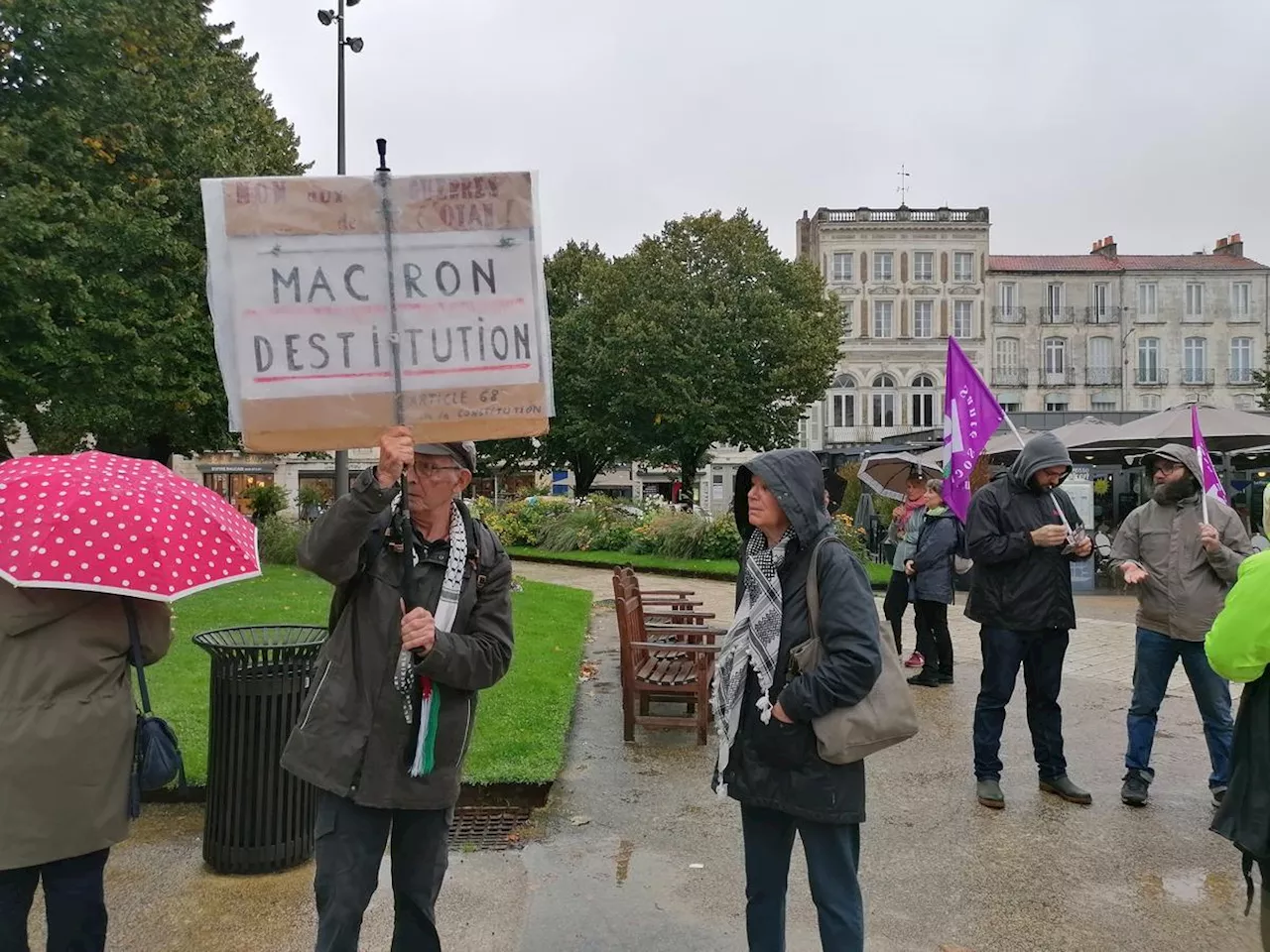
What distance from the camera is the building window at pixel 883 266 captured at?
183ft

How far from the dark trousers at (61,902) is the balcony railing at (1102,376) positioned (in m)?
61.9

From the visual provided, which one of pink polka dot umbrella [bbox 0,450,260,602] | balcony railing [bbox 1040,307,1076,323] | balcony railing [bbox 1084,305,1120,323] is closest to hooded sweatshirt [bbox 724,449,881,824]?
pink polka dot umbrella [bbox 0,450,260,602]

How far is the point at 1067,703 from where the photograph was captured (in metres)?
7.83

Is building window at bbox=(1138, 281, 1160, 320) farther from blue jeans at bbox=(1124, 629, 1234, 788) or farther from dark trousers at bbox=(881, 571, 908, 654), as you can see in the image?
blue jeans at bbox=(1124, 629, 1234, 788)

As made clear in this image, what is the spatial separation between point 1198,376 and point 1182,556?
6078 centimetres

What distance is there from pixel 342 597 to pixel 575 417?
34110 millimetres

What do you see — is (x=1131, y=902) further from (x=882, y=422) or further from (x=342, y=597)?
(x=882, y=422)

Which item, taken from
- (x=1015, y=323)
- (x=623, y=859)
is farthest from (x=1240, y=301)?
(x=623, y=859)

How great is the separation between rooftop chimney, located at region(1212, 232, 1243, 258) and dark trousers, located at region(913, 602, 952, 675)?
61.4 metres

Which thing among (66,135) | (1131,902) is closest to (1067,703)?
(1131,902)

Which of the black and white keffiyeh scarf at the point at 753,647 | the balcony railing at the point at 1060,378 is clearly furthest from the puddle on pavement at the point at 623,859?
the balcony railing at the point at 1060,378

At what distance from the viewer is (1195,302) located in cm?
5644

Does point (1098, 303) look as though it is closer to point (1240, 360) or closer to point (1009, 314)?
point (1009, 314)

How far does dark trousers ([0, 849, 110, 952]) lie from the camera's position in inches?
109
